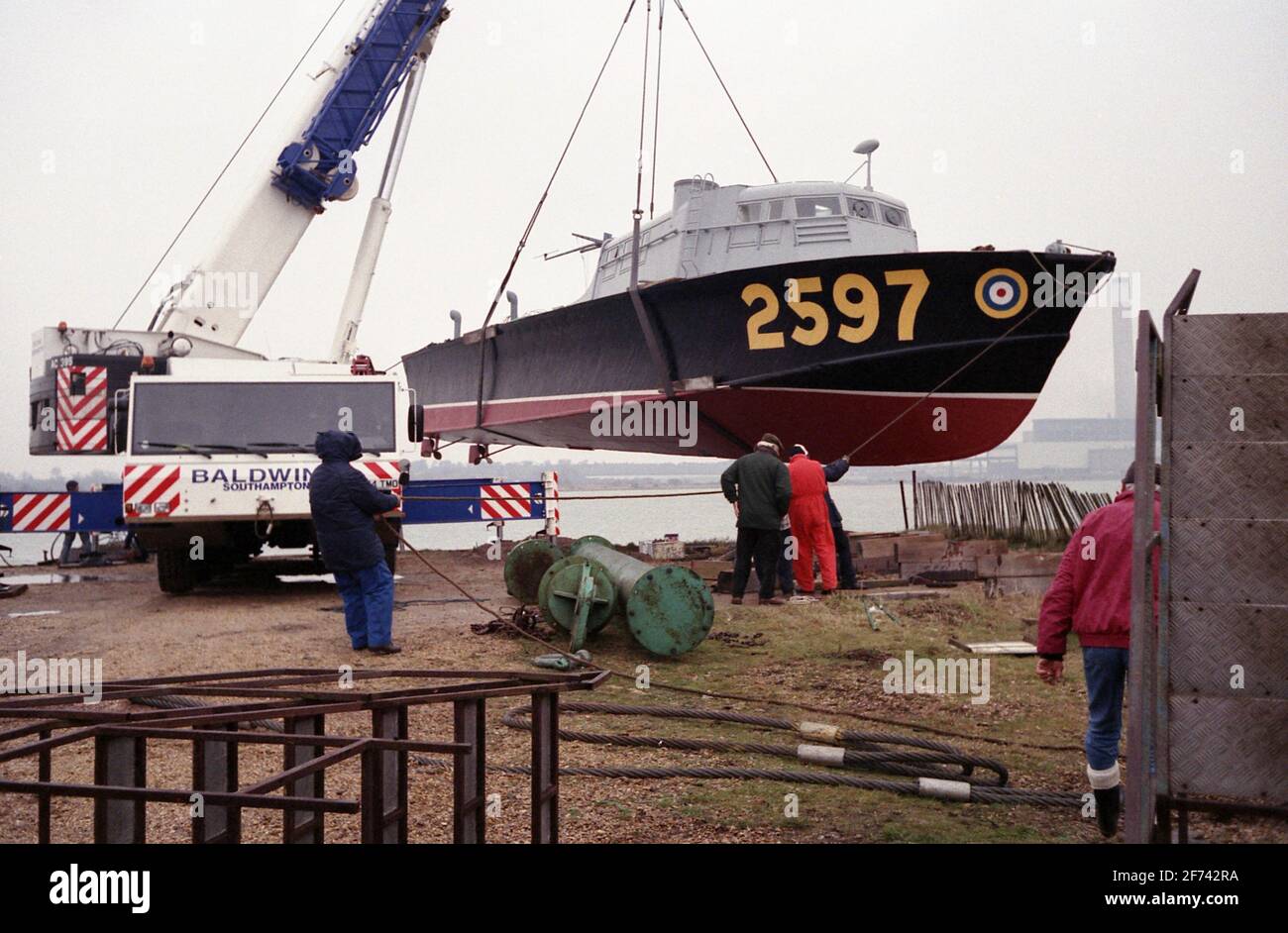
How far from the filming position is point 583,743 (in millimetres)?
4988

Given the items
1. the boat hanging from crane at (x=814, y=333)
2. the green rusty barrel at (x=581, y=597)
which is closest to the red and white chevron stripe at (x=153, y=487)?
the green rusty barrel at (x=581, y=597)

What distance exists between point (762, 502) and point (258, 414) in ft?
15.6

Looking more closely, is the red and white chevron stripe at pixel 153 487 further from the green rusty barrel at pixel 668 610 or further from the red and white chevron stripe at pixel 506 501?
the green rusty barrel at pixel 668 610

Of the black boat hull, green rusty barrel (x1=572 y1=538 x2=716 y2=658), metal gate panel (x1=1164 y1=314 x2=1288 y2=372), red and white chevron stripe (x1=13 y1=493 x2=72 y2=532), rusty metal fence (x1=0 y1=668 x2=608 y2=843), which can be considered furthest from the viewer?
the black boat hull

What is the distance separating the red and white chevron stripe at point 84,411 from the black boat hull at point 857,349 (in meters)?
6.10

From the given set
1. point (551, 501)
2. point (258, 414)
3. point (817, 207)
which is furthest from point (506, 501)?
point (817, 207)

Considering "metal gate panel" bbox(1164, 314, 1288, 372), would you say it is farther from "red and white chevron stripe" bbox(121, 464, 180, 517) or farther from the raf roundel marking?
the raf roundel marking

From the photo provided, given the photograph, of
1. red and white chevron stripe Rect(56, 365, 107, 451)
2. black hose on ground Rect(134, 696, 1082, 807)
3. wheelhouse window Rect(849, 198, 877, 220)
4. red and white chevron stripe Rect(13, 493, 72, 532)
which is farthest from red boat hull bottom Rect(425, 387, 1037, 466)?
black hose on ground Rect(134, 696, 1082, 807)

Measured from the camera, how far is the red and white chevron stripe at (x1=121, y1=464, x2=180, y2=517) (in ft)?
29.0

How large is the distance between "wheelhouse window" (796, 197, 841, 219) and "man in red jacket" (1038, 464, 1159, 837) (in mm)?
9912

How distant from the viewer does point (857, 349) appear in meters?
11.6

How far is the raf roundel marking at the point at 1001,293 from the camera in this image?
1127 cm
